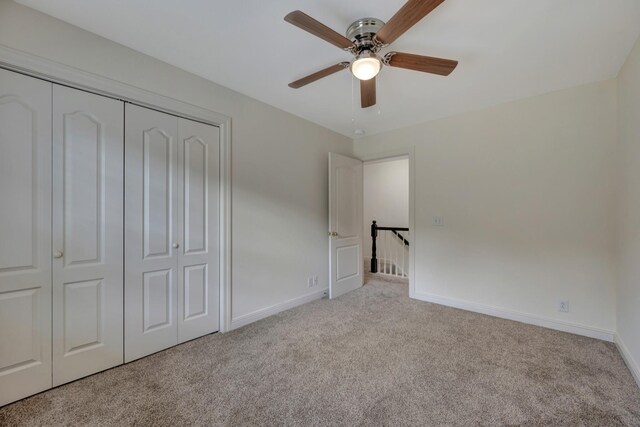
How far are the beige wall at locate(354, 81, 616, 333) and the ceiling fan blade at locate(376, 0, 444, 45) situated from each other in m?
2.14

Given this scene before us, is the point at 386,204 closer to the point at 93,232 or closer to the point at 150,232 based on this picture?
the point at 150,232

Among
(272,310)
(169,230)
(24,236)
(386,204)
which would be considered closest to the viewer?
(24,236)

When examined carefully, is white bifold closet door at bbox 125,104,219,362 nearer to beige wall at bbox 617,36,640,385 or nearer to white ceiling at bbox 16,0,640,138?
white ceiling at bbox 16,0,640,138

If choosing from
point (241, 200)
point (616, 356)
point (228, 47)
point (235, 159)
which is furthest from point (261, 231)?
point (616, 356)

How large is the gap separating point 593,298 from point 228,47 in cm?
391

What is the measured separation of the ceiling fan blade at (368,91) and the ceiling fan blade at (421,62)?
0.23 metres

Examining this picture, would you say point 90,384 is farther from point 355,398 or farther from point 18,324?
point 355,398

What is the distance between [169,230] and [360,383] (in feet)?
6.36

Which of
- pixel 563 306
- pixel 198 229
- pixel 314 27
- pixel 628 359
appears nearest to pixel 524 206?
pixel 563 306

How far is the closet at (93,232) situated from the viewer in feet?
5.39

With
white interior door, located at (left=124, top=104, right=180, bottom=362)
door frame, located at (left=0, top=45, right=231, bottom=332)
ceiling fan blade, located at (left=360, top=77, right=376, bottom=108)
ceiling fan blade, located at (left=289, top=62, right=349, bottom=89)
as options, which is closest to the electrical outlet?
ceiling fan blade, located at (left=360, top=77, right=376, bottom=108)

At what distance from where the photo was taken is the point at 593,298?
2498 millimetres

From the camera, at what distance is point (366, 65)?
170 centimetres

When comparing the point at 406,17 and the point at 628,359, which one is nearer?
the point at 406,17
